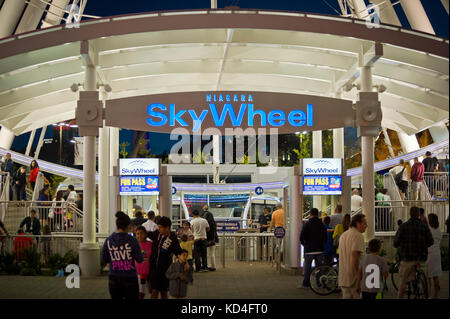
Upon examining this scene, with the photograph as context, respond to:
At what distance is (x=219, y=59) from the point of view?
822 inches

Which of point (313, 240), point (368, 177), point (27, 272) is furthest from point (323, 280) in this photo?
point (27, 272)

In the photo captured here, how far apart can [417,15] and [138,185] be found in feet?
64.4

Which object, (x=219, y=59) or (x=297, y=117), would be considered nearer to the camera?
(x=297, y=117)

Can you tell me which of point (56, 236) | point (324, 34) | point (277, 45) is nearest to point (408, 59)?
point (324, 34)

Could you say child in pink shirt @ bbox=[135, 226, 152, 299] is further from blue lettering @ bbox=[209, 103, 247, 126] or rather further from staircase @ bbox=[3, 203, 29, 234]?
staircase @ bbox=[3, 203, 29, 234]

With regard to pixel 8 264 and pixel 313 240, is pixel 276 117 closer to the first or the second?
pixel 313 240

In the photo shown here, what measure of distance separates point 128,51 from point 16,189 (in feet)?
23.3

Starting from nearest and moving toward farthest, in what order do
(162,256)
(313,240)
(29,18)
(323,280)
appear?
(162,256) → (323,280) → (313,240) → (29,18)

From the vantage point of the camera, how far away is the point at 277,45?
1989 cm

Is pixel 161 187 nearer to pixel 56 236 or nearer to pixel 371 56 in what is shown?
pixel 56 236

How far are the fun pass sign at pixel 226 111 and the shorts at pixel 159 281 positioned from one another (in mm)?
7527

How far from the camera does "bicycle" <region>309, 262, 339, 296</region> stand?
14.4 metres

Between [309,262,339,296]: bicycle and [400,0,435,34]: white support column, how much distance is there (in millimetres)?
21613

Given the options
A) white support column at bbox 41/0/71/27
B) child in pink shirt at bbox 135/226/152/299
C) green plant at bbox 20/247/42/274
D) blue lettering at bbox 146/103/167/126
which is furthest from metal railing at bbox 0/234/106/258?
white support column at bbox 41/0/71/27
